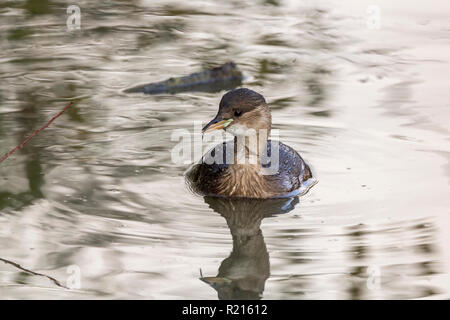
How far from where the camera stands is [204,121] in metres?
9.36

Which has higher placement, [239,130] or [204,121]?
[239,130]

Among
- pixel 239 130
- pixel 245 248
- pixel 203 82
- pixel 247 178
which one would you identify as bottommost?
pixel 245 248

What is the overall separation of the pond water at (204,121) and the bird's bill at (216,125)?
597mm

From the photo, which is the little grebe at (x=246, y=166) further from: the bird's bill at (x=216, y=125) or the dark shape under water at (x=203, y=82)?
the dark shape under water at (x=203, y=82)

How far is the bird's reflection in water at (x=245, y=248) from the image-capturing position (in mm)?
6113

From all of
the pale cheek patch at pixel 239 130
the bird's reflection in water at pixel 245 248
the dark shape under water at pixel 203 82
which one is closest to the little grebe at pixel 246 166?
the pale cheek patch at pixel 239 130

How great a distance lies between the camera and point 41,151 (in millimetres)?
8477

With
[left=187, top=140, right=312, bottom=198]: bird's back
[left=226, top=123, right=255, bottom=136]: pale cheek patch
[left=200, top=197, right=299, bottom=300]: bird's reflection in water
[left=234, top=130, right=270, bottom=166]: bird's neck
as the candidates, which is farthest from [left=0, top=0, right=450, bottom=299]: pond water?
[left=226, top=123, right=255, bottom=136]: pale cheek patch

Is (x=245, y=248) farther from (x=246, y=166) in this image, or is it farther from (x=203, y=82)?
(x=203, y=82)

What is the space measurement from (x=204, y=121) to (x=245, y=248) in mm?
2751

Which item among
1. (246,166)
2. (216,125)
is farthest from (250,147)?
(216,125)

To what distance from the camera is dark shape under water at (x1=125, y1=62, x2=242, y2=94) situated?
10281 mm

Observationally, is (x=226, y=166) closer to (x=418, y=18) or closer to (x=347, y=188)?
(x=347, y=188)
